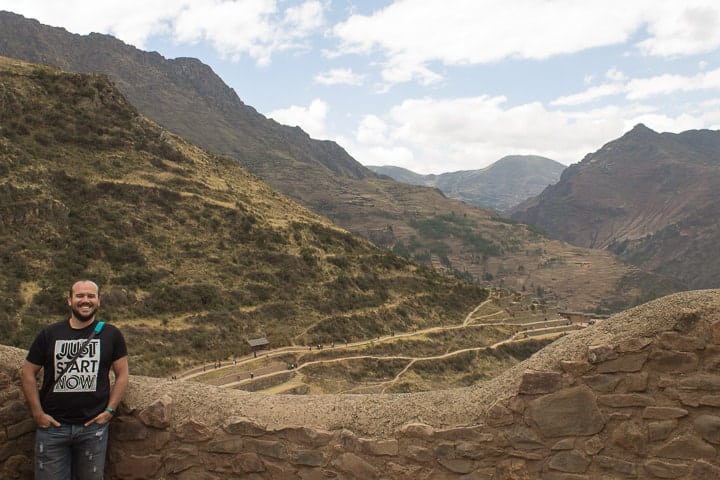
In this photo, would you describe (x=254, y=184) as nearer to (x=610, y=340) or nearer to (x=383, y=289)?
(x=383, y=289)

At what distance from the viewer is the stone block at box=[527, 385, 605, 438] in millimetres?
3766

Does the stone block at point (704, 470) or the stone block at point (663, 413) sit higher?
the stone block at point (663, 413)

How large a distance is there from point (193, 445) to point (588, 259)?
151061 millimetres

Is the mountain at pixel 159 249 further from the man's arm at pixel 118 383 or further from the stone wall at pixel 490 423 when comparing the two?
the man's arm at pixel 118 383

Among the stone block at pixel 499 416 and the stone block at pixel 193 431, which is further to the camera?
the stone block at pixel 193 431

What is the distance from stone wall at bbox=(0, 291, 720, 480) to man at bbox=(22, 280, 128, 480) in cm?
44

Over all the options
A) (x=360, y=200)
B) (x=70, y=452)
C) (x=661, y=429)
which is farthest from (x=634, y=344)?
(x=360, y=200)

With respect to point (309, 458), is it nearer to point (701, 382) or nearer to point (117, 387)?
point (117, 387)

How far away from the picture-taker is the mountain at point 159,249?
30734mm

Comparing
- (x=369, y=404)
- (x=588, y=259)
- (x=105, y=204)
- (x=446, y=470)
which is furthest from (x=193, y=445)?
(x=588, y=259)

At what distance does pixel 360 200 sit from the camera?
158 metres

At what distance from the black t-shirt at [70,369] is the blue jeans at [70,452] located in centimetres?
9

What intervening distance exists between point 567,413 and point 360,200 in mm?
154555

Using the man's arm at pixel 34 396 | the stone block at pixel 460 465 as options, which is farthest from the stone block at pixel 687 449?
the man's arm at pixel 34 396
